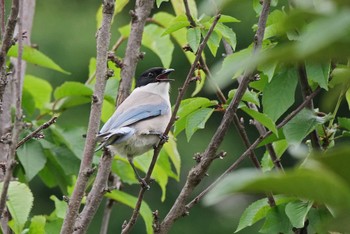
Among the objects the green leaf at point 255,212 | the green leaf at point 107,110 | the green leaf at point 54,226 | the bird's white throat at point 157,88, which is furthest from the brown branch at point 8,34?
the bird's white throat at point 157,88

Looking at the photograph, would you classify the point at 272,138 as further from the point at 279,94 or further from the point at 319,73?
the point at 319,73

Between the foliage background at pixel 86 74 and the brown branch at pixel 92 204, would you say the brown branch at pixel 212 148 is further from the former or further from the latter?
the foliage background at pixel 86 74

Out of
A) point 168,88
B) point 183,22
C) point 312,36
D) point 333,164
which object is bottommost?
point 168,88

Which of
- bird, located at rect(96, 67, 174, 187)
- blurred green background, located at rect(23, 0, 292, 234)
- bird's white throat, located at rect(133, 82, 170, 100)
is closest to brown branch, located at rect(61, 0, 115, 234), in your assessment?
bird, located at rect(96, 67, 174, 187)

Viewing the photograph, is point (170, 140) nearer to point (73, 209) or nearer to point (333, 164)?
point (73, 209)

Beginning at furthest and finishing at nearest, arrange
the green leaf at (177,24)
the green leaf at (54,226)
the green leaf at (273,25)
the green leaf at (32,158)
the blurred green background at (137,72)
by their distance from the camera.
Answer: the blurred green background at (137,72)
the green leaf at (32,158)
the green leaf at (54,226)
the green leaf at (177,24)
the green leaf at (273,25)

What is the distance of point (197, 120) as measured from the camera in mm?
2234

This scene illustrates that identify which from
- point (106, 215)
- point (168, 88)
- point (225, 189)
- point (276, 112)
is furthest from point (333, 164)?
point (168, 88)

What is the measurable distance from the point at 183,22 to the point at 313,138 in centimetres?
56

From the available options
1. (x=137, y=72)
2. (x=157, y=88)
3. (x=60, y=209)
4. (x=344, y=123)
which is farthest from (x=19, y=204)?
(x=137, y=72)

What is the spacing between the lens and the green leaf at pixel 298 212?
7.02ft

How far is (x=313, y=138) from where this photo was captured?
236 cm

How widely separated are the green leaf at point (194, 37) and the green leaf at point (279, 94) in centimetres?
26

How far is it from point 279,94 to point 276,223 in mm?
406
